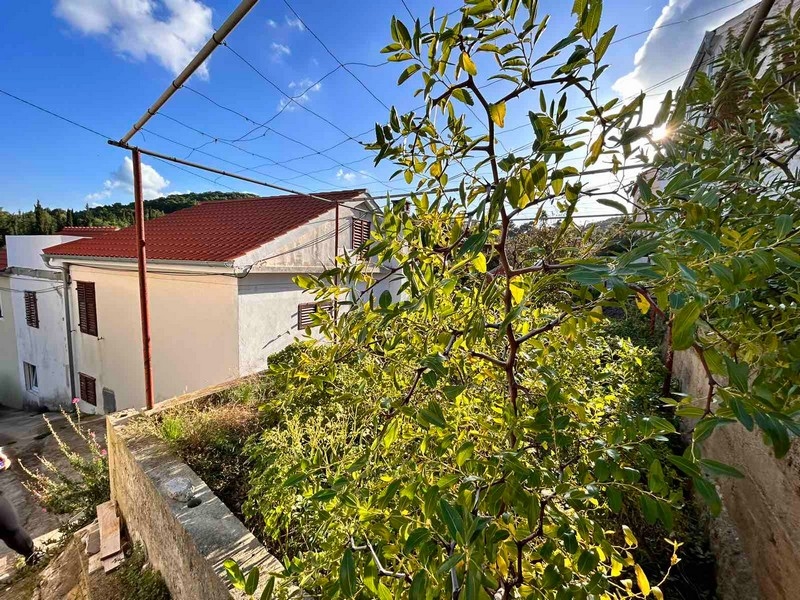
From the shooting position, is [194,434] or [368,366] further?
[194,434]

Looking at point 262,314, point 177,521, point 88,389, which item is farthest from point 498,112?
point 88,389

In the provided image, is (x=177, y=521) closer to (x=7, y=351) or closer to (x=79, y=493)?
(x=79, y=493)

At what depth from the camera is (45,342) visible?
1017 centimetres

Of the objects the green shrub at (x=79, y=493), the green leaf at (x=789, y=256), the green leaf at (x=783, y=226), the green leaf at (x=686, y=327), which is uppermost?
the green leaf at (x=783, y=226)

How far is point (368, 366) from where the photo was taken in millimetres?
957

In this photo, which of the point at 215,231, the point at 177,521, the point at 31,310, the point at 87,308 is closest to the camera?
the point at 177,521

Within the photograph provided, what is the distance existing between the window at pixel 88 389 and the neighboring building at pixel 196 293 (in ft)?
0.10

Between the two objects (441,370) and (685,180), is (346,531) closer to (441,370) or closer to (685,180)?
(441,370)

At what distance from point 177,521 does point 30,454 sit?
926 centimetres

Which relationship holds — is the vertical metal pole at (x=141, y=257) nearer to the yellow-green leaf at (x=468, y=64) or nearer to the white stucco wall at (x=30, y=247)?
the yellow-green leaf at (x=468, y=64)

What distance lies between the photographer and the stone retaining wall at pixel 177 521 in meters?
1.88

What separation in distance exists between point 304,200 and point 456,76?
916 cm

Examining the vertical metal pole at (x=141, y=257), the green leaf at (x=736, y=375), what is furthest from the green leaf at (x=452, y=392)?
the vertical metal pole at (x=141, y=257)

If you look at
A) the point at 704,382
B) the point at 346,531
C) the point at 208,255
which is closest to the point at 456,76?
the point at 346,531
